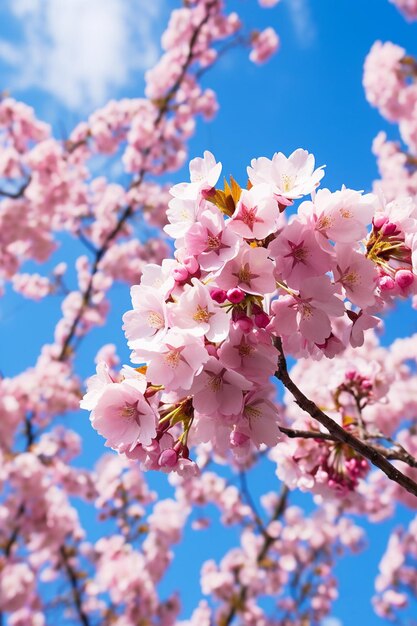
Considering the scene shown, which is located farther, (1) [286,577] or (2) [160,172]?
(2) [160,172]

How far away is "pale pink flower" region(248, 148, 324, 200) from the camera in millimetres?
1380

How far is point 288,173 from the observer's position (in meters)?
1.43

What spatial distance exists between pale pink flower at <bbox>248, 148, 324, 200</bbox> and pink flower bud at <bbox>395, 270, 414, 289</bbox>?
322mm

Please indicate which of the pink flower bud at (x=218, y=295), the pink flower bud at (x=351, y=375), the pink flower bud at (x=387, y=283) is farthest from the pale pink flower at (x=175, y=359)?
the pink flower bud at (x=351, y=375)

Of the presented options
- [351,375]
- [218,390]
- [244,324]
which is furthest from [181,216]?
[351,375]

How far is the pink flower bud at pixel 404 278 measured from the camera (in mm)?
1405

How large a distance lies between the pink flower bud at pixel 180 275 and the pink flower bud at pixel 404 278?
22.2 inches

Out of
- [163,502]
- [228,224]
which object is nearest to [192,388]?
[228,224]

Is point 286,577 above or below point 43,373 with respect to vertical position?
below

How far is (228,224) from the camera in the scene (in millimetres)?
1292

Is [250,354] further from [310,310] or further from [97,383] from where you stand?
[97,383]

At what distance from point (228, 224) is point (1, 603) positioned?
806 centimetres

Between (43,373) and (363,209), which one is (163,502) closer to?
(43,373)

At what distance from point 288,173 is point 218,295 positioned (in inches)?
16.2
